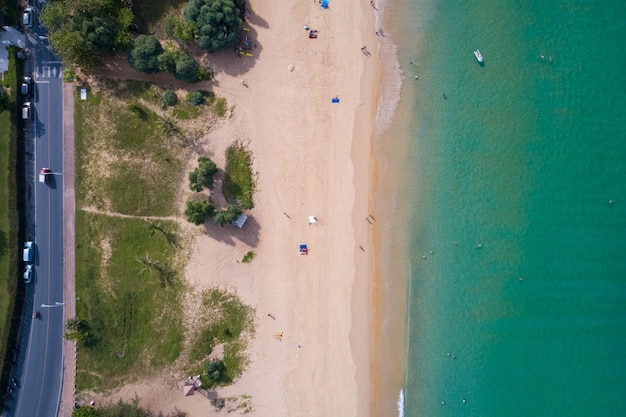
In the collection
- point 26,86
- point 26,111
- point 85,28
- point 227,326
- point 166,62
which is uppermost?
point 85,28

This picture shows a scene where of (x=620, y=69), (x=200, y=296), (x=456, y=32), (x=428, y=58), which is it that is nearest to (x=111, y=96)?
(x=200, y=296)

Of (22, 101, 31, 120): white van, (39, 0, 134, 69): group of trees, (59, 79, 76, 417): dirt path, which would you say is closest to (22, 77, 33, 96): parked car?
(22, 101, 31, 120): white van

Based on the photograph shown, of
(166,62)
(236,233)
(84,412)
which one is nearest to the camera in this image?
(84,412)

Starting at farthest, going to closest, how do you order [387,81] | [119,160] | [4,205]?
1. [387,81]
2. [119,160]
3. [4,205]

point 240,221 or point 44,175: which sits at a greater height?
point 44,175

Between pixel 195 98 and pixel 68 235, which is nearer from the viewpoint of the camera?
pixel 195 98

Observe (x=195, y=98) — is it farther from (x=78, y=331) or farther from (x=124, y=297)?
(x=78, y=331)

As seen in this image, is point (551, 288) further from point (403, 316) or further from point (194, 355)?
point (194, 355)

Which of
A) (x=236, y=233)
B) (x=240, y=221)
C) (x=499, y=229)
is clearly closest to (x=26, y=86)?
(x=240, y=221)
